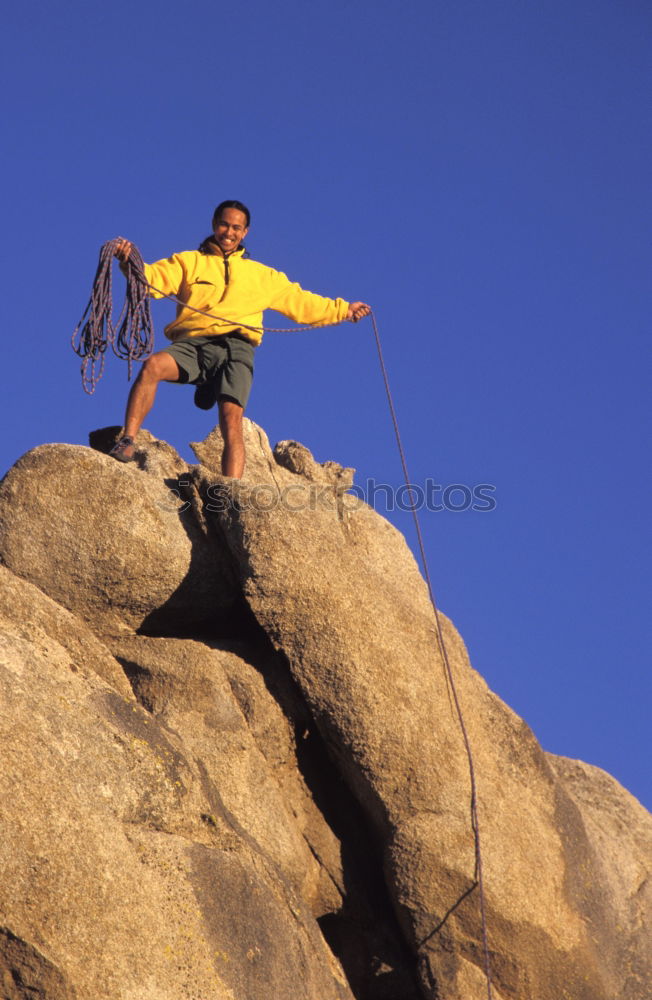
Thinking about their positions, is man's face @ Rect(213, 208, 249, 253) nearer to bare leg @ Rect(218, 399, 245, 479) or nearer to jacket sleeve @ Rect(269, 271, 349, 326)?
jacket sleeve @ Rect(269, 271, 349, 326)

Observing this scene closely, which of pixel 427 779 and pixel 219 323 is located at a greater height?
pixel 219 323

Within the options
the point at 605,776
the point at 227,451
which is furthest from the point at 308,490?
the point at 605,776

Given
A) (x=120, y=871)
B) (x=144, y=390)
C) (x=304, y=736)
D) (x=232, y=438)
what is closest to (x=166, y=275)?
(x=144, y=390)

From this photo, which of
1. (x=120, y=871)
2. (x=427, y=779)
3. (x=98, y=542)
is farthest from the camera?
(x=98, y=542)

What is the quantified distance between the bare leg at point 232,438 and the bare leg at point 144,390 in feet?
2.20

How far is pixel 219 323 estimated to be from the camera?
11.0m

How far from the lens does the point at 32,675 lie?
25.3 feet

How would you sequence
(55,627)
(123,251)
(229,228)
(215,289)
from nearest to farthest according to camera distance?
(55,627) → (123,251) → (215,289) → (229,228)

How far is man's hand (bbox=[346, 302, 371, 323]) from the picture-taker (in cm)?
1166

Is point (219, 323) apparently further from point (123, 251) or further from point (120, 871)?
point (120, 871)

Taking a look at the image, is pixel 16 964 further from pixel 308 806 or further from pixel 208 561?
pixel 208 561

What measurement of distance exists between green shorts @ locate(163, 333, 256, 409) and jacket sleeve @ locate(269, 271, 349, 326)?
632 millimetres

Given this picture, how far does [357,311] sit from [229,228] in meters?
1.51

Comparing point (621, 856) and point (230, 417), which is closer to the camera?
point (621, 856)
